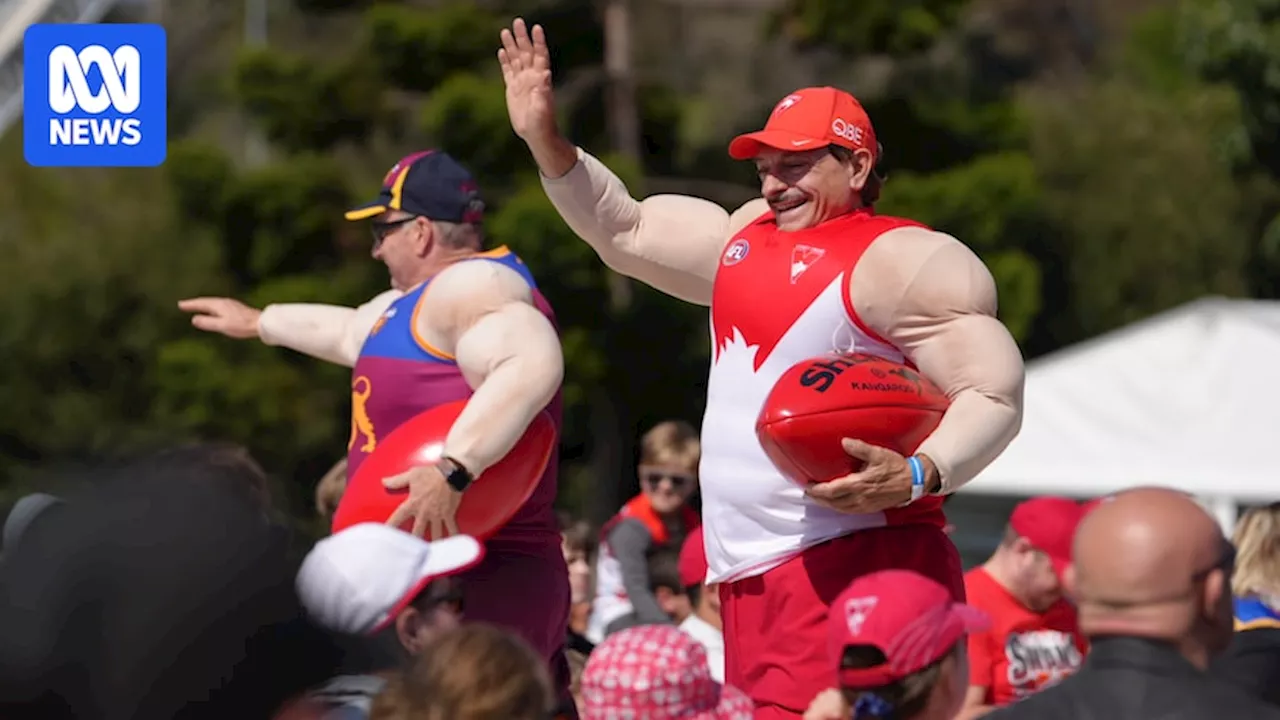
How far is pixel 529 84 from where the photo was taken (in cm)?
473

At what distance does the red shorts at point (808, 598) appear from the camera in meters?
4.36

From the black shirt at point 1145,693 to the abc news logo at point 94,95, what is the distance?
7.63 metres

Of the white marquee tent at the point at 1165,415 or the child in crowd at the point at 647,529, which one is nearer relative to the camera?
the child in crowd at the point at 647,529

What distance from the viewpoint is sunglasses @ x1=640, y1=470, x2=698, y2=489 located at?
7.67 meters

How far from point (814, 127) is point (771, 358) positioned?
20.7 inches

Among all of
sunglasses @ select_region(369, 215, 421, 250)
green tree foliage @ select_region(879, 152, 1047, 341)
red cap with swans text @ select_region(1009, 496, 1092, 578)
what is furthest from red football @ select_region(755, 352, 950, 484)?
green tree foliage @ select_region(879, 152, 1047, 341)

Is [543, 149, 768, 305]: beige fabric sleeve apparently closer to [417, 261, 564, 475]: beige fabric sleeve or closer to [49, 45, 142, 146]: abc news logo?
[417, 261, 564, 475]: beige fabric sleeve

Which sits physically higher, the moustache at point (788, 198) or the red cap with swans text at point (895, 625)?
the moustache at point (788, 198)

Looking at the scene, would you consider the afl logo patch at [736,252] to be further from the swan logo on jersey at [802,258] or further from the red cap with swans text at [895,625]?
the red cap with swans text at [895,625]

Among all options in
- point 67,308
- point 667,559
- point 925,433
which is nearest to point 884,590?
point 925,433

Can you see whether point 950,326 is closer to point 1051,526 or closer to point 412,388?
point 412,388

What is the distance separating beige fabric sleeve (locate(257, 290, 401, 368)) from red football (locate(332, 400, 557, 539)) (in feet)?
2.86

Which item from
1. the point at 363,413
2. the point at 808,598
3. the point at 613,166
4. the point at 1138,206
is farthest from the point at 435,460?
the point at 1138,206

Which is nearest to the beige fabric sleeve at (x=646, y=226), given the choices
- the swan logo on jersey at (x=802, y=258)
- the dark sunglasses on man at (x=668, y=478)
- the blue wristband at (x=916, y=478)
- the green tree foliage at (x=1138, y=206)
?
the swan logo on jersey at (x=802, y=258)
